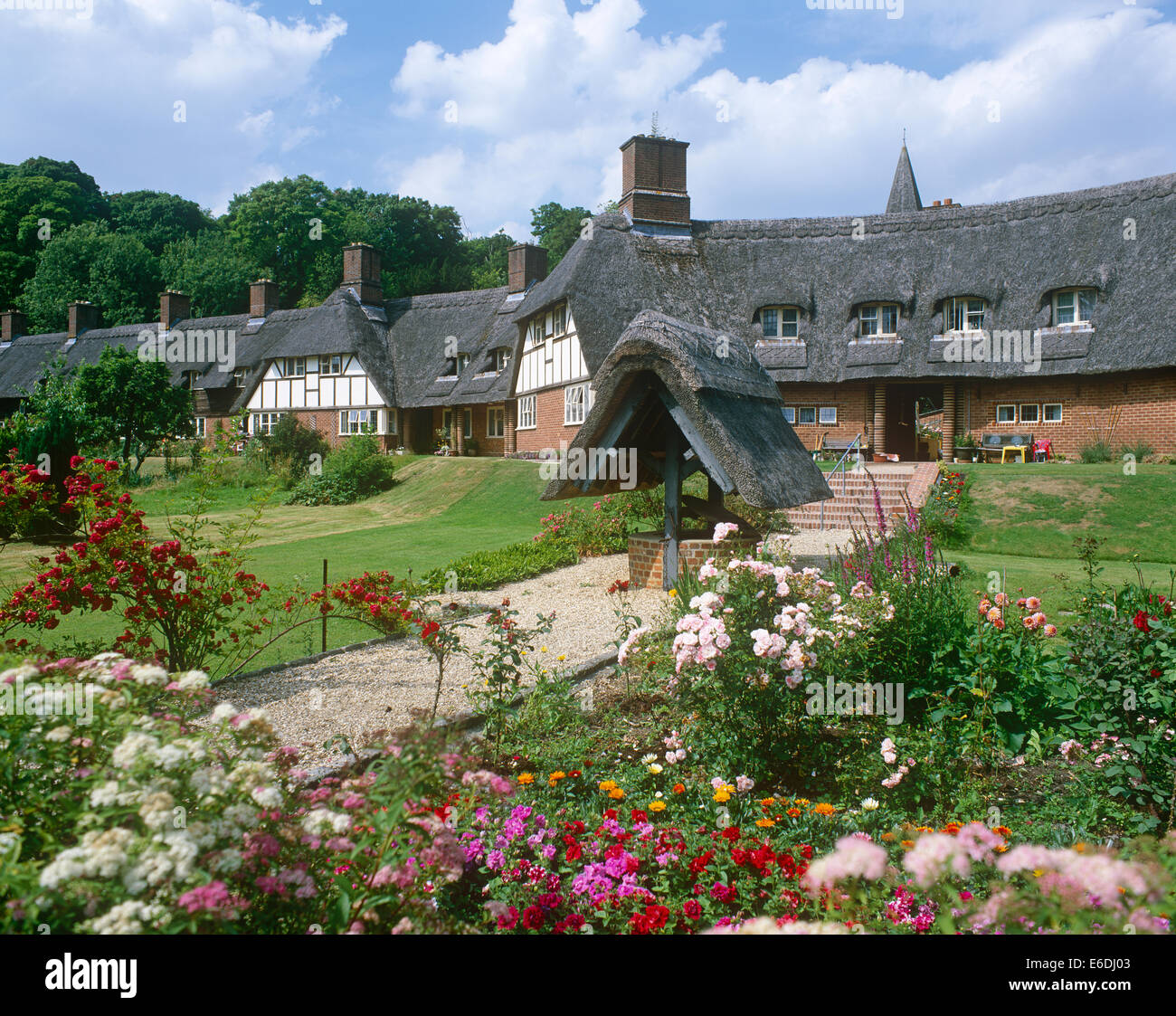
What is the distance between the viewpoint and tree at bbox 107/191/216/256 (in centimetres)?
6544

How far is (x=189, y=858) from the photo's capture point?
1.69m

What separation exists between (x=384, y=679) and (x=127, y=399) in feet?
83.4

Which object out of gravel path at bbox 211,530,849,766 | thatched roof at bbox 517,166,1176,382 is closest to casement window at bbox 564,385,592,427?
A: thatched roof at bbox 517,166,1176,382

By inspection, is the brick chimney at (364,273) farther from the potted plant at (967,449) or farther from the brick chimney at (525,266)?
the potted plant at (967,449)

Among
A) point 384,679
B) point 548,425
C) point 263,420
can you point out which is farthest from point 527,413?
point 384,679

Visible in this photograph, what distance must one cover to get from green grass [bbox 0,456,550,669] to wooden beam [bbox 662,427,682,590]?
Answer: 3535 mm

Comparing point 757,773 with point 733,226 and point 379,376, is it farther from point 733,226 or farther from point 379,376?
point 379,376

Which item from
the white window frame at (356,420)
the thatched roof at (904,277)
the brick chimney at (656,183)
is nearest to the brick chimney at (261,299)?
the white window frame at (356,420)

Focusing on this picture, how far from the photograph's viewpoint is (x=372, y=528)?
1814cm

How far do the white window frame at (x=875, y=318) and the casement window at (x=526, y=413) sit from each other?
1183 centimetres

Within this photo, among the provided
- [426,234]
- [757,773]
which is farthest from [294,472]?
[426,234]

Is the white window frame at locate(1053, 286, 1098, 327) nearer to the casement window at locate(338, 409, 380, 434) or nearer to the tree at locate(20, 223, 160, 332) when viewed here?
the casement window at locate(338, 409, 380, 434)

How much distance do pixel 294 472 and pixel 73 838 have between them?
2654 centimetres

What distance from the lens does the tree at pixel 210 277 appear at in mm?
55281
